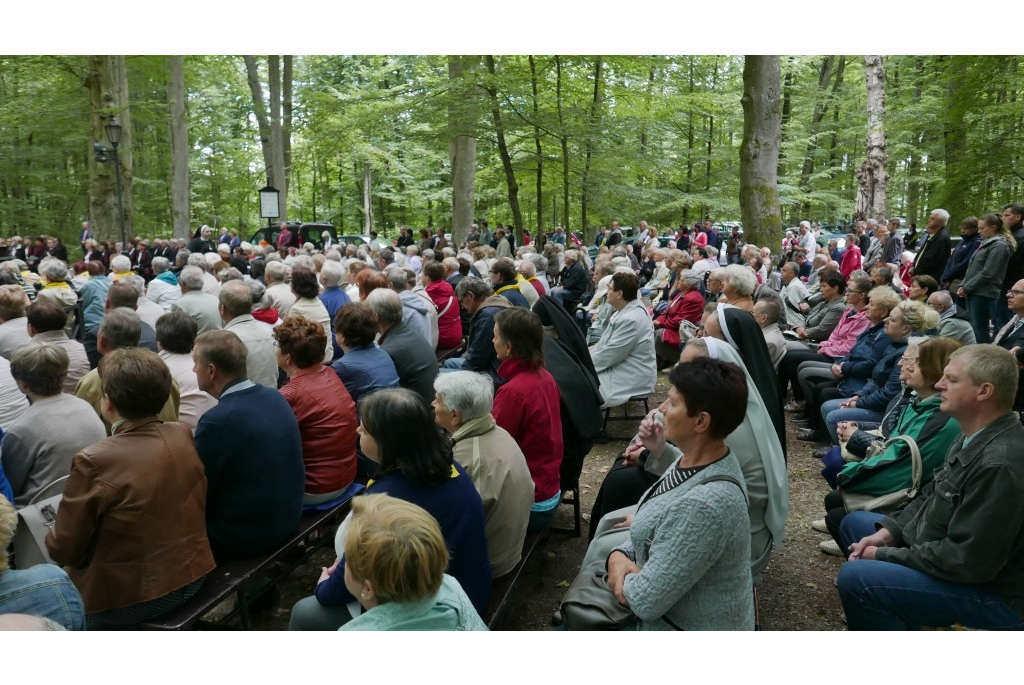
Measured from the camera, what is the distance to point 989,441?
2.47 metres

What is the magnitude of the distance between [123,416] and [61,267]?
6475 mm

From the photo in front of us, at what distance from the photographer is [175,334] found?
4.13 m

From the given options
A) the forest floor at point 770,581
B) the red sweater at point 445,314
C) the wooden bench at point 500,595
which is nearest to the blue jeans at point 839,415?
the forest floor at point 770,581

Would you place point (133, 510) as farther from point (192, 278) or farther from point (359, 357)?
point (192, 278)

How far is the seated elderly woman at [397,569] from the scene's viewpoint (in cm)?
182

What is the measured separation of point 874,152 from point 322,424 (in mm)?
15405

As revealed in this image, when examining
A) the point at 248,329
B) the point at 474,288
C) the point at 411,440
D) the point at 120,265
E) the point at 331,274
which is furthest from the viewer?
the point at 120,265

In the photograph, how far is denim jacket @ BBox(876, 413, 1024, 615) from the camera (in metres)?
2.37

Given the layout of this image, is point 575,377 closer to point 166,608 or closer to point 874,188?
point 166,608

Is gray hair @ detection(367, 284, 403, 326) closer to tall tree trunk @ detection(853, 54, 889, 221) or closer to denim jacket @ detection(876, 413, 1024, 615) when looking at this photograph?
denim jacket @ detection(876, 413, 1024, 615)

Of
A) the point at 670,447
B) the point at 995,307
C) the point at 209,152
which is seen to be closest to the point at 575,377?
the point at 670,447

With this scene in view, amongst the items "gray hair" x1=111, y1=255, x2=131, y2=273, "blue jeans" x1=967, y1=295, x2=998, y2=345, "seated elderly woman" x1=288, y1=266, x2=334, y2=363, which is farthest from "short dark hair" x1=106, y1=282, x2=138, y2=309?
"blue jeans" x1=967, y1=295, x2=998, y2=345

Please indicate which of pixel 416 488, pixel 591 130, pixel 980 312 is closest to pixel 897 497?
pixel 416 488

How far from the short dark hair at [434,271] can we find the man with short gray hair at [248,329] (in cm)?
255
